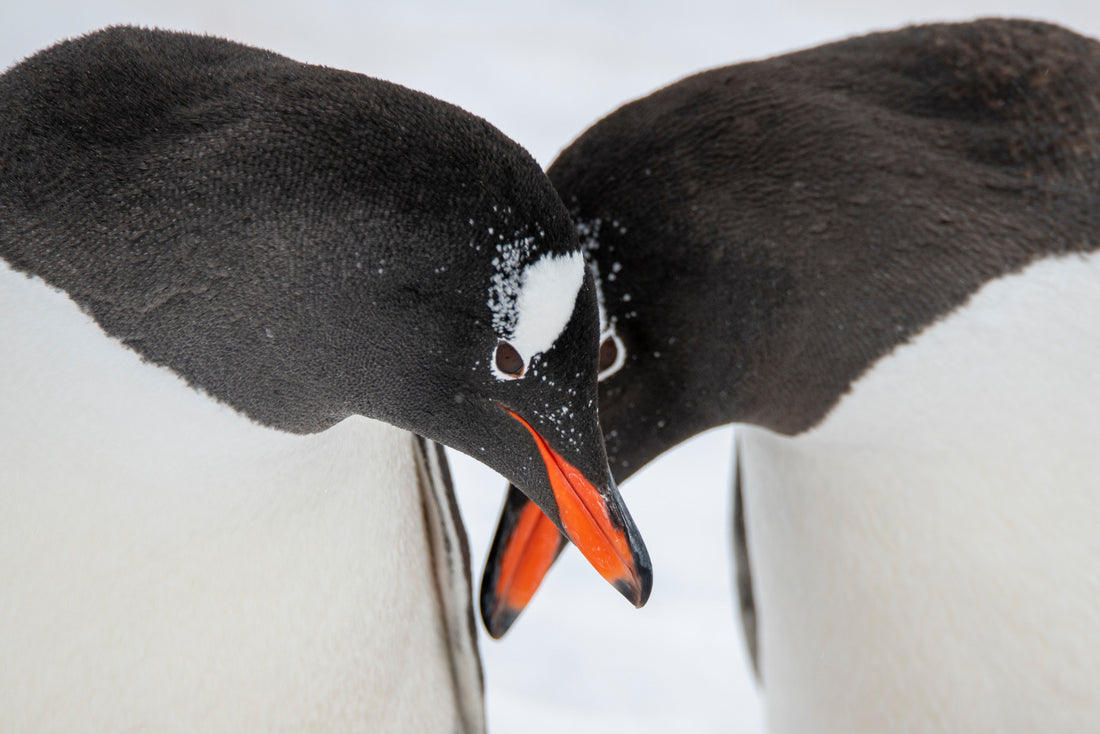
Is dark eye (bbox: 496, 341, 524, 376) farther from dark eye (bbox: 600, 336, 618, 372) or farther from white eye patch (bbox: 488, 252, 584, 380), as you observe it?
dark eye (bbox: 600, 336, 618, 372)

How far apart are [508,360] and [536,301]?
6cm

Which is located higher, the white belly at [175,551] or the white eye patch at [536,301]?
the white eye patch at [536,301]

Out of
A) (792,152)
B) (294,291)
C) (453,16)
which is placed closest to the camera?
(294,291)

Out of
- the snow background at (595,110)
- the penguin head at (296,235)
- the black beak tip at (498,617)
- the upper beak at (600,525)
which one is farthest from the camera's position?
the snow background at (595,110)

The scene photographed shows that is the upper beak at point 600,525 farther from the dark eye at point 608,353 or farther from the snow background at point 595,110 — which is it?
the snow background at point 595,110

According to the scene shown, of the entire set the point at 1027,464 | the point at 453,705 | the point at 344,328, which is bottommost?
the point at 453,705

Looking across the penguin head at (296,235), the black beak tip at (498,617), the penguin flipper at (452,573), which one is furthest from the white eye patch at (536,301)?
the black beak tip at (498,617)

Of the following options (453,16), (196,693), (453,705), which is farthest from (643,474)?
(196,693)

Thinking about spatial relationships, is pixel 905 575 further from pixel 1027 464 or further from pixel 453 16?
pixel 453 16

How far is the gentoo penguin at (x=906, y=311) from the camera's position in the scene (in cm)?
122

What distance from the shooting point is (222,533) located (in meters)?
1.03

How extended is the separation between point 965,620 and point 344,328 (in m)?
0.83

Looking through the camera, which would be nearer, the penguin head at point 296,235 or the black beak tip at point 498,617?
the penguin head at point 296,235

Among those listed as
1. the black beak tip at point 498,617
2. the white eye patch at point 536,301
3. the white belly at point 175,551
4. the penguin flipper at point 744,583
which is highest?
the white eye patch at point 536,301
